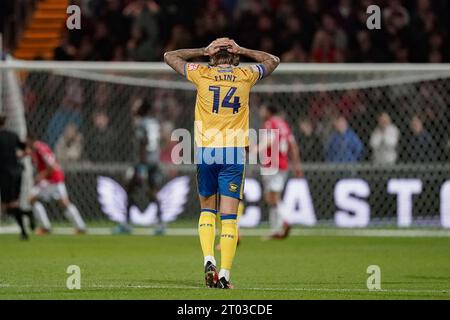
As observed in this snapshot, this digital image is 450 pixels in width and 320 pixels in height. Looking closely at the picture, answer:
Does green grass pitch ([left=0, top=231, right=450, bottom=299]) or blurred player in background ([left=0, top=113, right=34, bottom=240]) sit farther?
blurred player in background ([left=0, top=113, right=34, bottom=240])

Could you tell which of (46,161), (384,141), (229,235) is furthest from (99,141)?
(229,235)

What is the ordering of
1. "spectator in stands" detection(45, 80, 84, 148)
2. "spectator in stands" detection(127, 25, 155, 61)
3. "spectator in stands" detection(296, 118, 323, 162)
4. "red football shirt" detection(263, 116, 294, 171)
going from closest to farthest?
"red football shirt" detection(263, 116, 294, 171) < "spectator in stands" detection(296, 118, 323, 162) < "spectator in stands" detection(45, 80, 84, 148) < "spectator in stands" detection(127, 25, 155, 61)

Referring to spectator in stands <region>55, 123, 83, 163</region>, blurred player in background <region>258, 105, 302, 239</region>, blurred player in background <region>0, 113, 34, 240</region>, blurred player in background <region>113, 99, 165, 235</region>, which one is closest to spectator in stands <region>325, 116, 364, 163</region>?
blurred player in background <region>258, 105, 302, 239</region>

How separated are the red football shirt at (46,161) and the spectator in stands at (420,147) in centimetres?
584

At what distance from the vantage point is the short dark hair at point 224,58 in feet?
35.0

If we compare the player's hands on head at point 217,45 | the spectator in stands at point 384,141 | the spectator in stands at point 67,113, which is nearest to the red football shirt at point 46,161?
the spectator in stands at point 67,113

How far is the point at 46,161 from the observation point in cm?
1942

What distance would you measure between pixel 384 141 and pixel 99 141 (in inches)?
198

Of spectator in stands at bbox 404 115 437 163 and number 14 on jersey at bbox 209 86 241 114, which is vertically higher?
spectator in stands at bbox 404 115 437 163

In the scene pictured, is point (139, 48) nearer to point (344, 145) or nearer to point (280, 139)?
point (344, 145)

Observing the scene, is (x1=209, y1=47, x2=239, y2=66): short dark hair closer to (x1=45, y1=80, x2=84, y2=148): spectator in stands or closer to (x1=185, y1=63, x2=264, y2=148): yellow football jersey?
(x1=185, y1=63, x2=264, y2=148): yellow football jersey

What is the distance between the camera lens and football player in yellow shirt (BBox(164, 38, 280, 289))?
421 inches

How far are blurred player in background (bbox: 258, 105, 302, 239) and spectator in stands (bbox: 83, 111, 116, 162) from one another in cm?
333

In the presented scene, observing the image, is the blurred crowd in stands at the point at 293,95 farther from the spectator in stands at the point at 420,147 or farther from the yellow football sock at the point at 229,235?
the yellow football sock at the point at 229,235
